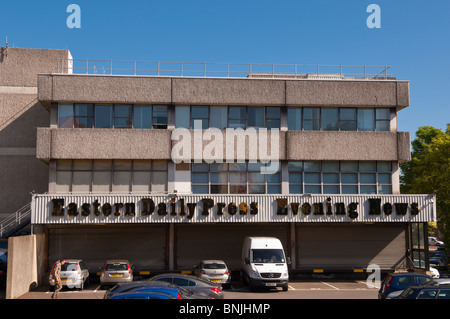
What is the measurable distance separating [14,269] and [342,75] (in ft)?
80.0

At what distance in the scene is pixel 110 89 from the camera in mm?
29859

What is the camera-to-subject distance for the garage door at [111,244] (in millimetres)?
29500

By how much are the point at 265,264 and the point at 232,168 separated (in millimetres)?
8151

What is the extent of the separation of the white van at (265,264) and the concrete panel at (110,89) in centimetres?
1111

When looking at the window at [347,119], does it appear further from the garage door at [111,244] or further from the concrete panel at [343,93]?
the garage door at [111,244]

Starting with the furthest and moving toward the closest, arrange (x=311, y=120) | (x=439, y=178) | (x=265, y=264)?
1. (x=439, y=178)
2. (x=311, y=120)
3. (x=265, y=264)

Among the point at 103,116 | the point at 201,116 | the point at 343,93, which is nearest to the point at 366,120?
the point at 343,93

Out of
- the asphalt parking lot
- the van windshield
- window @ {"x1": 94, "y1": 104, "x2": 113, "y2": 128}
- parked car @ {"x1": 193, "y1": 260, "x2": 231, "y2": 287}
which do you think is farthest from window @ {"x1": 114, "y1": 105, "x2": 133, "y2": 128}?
the van windshield

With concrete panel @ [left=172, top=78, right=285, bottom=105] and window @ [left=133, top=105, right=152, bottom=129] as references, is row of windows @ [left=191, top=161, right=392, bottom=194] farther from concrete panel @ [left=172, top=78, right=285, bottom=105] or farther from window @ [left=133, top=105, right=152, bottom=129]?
concrete panel @ [left=172, top=78, right=285, bottom=105]

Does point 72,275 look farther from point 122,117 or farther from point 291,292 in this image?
point 291,292

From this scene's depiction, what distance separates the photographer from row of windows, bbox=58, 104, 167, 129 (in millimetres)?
29812

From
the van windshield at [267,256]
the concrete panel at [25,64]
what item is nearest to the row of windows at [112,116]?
the concrete panel at [25,64]
